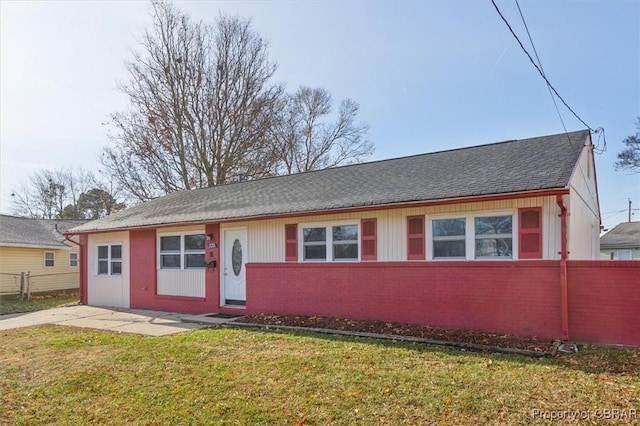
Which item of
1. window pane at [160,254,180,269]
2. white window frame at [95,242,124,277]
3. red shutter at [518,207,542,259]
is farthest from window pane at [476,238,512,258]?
white window frame at [95,242,124,277]

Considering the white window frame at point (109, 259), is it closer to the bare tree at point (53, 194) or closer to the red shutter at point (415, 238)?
the red shutter at point (415, 238)

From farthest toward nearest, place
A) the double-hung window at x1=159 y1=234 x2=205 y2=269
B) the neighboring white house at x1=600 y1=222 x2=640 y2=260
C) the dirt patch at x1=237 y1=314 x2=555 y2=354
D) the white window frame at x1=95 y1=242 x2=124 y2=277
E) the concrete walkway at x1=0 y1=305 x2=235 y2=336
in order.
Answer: the neighboring white house at x1=600 y1=222 x2=640 y2=260, the white window frame at x1=95 y1=242 x2=124 y2=277, the double-hung window at x1=159 y1=234 x2=205 y2=269, the concrete walkway at x1=0 y1=305 x2=235 y2=336, the dirt patch at x1=237 y1=314 x2=555 y2=354

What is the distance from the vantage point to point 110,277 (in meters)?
14.1

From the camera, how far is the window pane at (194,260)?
39.7 feet

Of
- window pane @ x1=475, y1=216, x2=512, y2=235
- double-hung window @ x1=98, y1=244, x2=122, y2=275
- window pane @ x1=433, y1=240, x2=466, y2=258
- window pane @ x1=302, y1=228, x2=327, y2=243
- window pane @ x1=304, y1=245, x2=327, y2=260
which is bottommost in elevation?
double-hung window @ x1=98, y1=244, x2=122, y2=275

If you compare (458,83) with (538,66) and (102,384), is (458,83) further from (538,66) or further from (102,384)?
(102,384)

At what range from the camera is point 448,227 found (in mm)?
8383

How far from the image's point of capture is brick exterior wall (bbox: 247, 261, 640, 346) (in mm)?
6578

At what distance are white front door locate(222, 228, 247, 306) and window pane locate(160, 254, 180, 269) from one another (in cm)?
189

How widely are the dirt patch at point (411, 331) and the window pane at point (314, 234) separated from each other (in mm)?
1813

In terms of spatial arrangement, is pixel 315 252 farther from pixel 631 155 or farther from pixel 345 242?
pixel 631 155

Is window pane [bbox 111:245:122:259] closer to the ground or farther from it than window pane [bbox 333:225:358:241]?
closer to the ground


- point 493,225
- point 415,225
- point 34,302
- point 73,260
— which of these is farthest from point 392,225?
point 73,260

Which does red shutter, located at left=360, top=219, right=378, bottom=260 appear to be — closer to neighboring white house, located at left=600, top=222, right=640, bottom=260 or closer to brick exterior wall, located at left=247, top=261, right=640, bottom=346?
brick exterior wall, located at left=247, top=261, right=640, bottom=346
